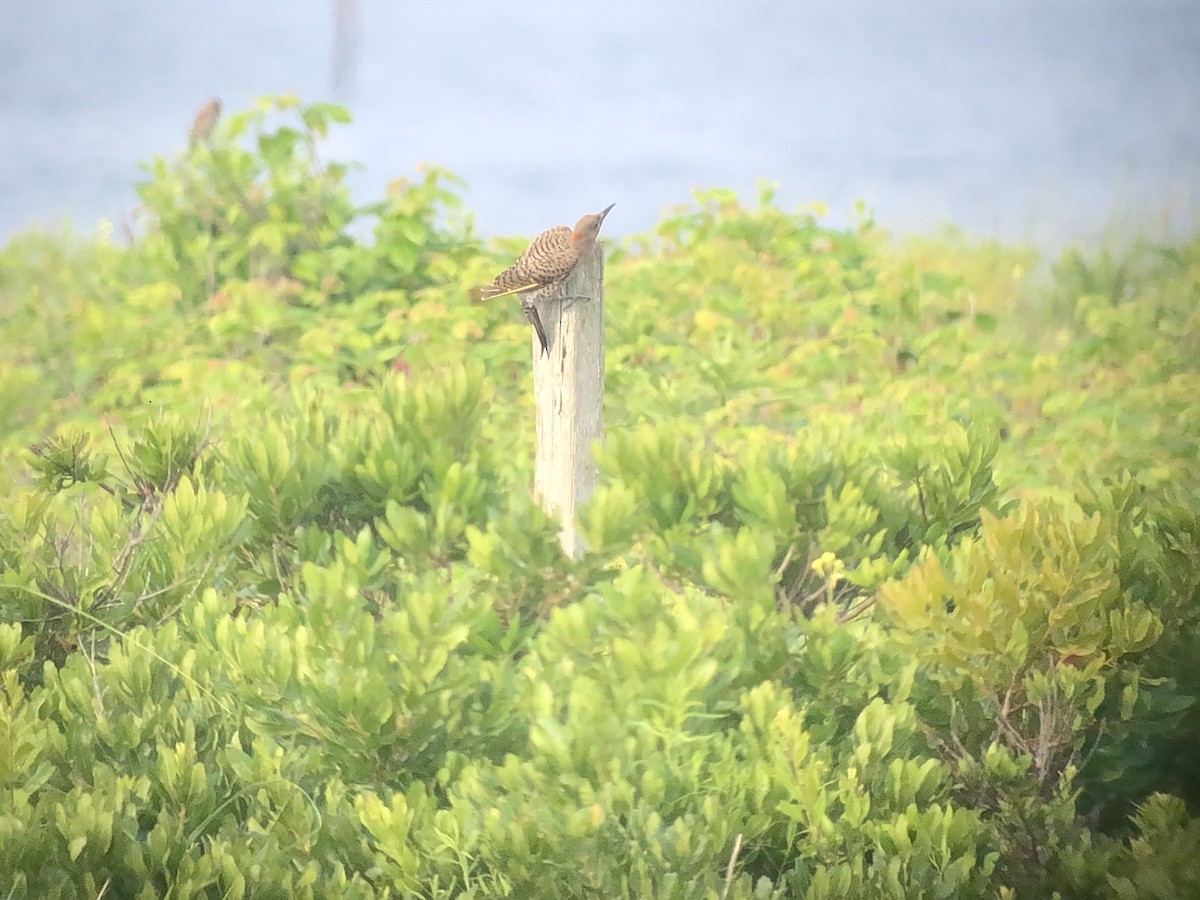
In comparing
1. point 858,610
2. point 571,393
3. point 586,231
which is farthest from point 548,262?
point 858,610

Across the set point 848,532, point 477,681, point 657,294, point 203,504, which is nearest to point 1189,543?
point 848,532

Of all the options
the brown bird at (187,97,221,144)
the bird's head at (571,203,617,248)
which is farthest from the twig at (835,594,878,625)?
the brown bird at (187,97,221,144)

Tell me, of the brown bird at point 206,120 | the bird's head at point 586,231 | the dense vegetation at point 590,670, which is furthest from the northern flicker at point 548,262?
the brown bird at point 206,120

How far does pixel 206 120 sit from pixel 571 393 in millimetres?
3515

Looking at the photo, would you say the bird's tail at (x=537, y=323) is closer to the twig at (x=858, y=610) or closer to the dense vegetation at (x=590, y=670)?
the dense vegetation at (x=590, y=670)

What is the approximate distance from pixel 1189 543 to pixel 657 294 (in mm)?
3920

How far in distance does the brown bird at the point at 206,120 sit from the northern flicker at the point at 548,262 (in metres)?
3.03

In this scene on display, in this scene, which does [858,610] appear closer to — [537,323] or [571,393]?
[571,393]

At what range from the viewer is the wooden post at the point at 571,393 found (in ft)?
8.04

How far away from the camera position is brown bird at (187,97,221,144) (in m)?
5.10

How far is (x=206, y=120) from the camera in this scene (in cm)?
525

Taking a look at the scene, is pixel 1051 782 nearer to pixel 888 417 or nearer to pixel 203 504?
pixel 203 504

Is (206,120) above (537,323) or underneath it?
above

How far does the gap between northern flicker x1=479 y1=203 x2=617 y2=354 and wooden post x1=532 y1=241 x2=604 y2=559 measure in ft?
0.05
